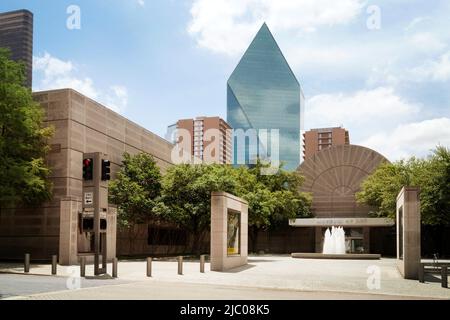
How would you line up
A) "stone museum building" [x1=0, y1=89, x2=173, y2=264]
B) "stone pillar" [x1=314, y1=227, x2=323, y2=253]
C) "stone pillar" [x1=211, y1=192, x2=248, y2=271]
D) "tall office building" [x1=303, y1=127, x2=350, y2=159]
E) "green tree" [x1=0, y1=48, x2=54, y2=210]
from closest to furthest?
"stone pillar" [x1=211, y1=192, x2=248, y2=271]
"green tree" [x1=0, y1=48, x2=54, y2=210]
"stone museum building" [x1=0, y1=89, x2=173, y2=264]
"stone pillar" [x1=314, y1=227, x2=323, y2=253]
"tall office building" [x1=303, y1=127, x2=350, y2=159]

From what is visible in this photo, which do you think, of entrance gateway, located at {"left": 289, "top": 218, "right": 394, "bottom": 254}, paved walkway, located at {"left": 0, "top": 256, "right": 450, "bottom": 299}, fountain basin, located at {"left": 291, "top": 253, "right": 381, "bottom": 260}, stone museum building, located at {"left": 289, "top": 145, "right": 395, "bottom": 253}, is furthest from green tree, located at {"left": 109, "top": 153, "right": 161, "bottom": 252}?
stone museum building, located at {"left": 289, "top": 145, "right": 395, "bottom": 253}

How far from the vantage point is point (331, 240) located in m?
52.9

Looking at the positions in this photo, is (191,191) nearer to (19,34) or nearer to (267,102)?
(267,102)

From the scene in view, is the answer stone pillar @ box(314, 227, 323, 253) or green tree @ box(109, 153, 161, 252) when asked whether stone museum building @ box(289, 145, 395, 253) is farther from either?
green tree @ box(109, 153, 161, 252)

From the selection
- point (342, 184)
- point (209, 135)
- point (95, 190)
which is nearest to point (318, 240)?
point (342, 184)

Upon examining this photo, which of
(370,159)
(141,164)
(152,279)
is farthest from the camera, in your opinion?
(370,159)

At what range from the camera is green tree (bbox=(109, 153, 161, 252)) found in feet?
134

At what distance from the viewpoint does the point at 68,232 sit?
106 ft

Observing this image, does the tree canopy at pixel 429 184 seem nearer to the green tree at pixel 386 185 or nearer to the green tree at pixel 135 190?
the green tree at pixel 386 185

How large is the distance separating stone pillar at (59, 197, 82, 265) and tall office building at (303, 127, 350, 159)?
157474mm

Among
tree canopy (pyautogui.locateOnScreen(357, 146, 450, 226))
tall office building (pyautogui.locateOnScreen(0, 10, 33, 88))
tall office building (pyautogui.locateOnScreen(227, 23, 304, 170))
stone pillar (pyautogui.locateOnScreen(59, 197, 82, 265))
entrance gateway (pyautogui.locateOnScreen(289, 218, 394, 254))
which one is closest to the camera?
stone pillar (pyautogui.locateOnScreen(59, 197, 82, 265))
